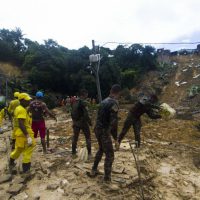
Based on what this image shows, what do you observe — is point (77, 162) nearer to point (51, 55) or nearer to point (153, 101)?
point (153, 101)

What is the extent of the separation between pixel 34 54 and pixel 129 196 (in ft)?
81.4

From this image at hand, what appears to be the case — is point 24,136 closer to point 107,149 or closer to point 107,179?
point 107,149

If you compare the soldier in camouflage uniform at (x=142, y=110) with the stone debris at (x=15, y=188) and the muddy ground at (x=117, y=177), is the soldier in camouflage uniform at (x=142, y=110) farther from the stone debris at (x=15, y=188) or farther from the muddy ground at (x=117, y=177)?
the stone debris at (x=15, y=188)

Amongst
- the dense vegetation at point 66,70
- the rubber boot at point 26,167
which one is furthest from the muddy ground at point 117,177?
the dense vegetation at point 66,70

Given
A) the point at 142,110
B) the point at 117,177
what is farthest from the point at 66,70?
the point at 117,177

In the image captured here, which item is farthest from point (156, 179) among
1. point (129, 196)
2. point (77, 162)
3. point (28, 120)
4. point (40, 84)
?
point (40, 84)

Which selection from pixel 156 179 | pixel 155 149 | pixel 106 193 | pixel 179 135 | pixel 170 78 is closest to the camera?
pixel 106 193

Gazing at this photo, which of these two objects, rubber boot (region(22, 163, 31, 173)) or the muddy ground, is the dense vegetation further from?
rubber boot (region(22, 163, 31, 173))

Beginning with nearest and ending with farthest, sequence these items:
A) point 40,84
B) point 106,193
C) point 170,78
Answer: point 106,193 → point 40,84 → point 170,78

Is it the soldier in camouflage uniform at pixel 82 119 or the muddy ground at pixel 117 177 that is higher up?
the soldier in camouflage uniform at pixel 82 119

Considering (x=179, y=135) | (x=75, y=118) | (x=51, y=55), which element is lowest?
(x=179, y=135)

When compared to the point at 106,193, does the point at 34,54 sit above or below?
above

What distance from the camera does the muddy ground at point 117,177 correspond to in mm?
5164

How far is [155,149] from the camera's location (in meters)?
8.01
